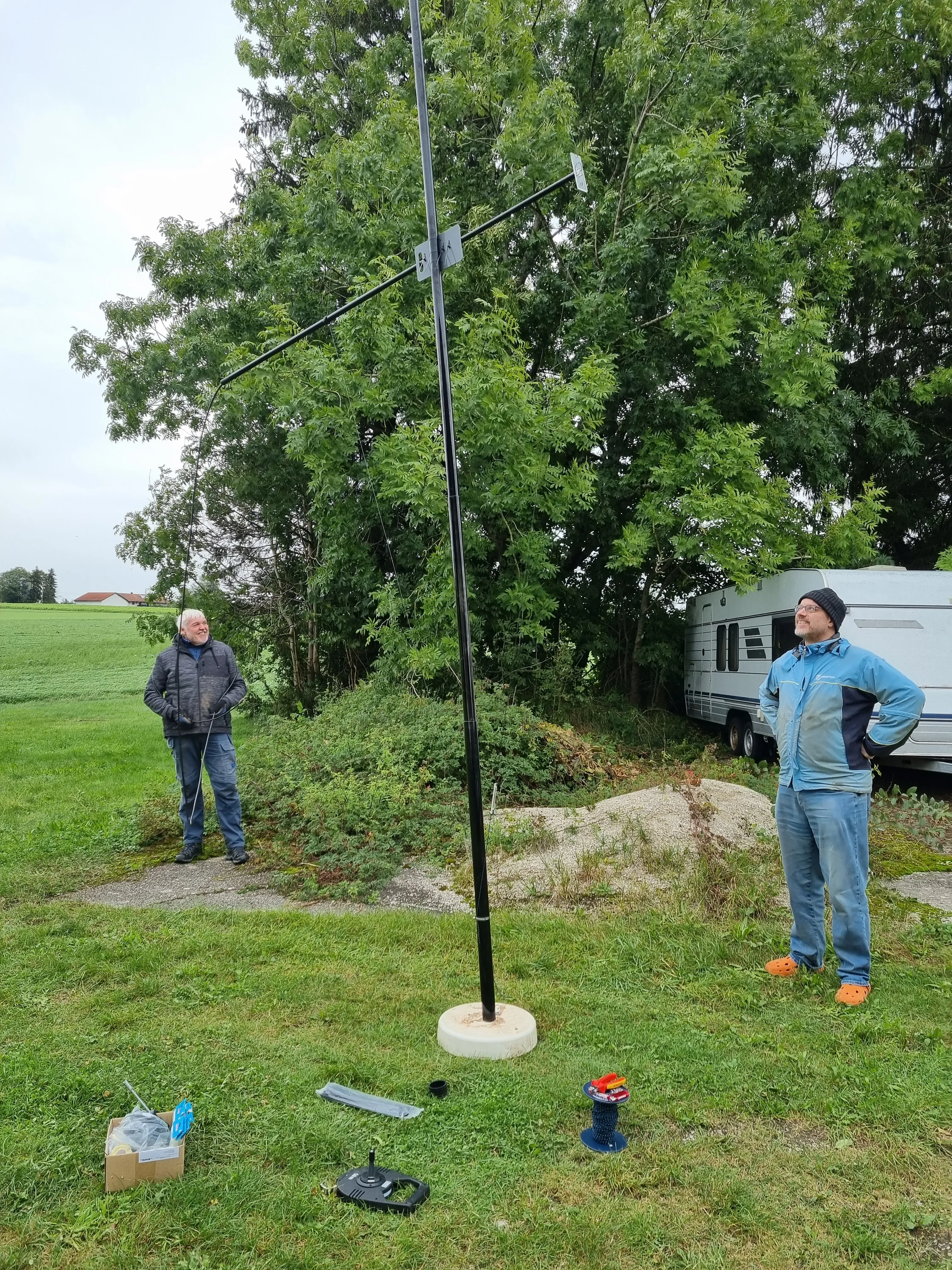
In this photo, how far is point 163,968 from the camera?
4.65 metres

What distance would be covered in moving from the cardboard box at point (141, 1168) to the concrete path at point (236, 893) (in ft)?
9.85

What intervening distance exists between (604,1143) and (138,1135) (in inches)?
60.9

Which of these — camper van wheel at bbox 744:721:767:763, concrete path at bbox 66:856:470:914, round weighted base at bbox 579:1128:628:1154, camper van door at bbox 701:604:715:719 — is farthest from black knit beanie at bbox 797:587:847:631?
camper van door at bbox 701:604:715:719

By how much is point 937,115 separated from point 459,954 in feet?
58.2

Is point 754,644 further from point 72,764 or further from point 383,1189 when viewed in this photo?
point 383,1189

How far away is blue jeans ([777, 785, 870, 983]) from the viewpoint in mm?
4242

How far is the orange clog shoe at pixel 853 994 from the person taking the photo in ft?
13.7

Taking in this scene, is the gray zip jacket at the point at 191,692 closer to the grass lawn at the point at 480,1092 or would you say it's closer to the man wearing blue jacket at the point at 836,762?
the grass lawn at the point at 480,1092

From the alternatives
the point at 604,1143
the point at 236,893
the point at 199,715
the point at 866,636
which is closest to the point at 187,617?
the point at 199,715

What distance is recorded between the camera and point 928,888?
6430 mm

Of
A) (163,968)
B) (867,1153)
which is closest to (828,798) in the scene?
(867,1153)

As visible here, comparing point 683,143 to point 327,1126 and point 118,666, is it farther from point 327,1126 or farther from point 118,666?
point 118,666

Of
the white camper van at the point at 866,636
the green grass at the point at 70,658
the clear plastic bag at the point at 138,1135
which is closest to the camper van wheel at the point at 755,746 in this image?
the white camper van at the point at 866,636

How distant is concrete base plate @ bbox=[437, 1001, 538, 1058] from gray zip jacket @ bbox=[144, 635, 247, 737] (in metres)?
3.75
